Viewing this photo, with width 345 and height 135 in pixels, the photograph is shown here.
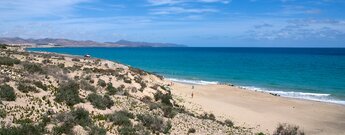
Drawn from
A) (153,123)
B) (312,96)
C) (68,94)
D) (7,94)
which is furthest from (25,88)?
(312,96)

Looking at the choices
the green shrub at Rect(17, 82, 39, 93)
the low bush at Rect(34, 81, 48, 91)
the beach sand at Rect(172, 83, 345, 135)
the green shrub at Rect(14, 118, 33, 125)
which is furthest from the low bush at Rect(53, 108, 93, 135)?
the beach sand at Rect(172, 83, 345, 135)

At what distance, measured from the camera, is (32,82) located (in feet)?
67.5

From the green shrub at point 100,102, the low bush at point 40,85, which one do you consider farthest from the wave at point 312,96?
the low bush at point 40,85

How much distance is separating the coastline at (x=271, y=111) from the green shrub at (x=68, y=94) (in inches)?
472

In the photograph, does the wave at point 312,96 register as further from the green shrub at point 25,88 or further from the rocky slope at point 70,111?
the green shrub at point 25,88

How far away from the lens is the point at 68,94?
1956 cm

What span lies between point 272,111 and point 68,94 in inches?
808

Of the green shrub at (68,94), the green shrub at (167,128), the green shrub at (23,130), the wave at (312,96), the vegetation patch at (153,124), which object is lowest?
the wave at (312,96)

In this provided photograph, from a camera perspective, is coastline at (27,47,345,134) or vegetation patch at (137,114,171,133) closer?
vegetation patch at (137,114,171,133)

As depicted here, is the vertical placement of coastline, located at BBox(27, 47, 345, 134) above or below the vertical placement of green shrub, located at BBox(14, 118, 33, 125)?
below

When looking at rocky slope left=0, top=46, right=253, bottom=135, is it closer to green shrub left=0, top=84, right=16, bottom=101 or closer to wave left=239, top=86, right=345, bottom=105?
green shrub left=0, top=84, right=16, bottom=101

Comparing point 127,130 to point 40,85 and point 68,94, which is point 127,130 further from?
point 40,85

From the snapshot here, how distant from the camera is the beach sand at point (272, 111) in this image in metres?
28.1

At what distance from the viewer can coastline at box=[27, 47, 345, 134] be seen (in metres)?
28.2
